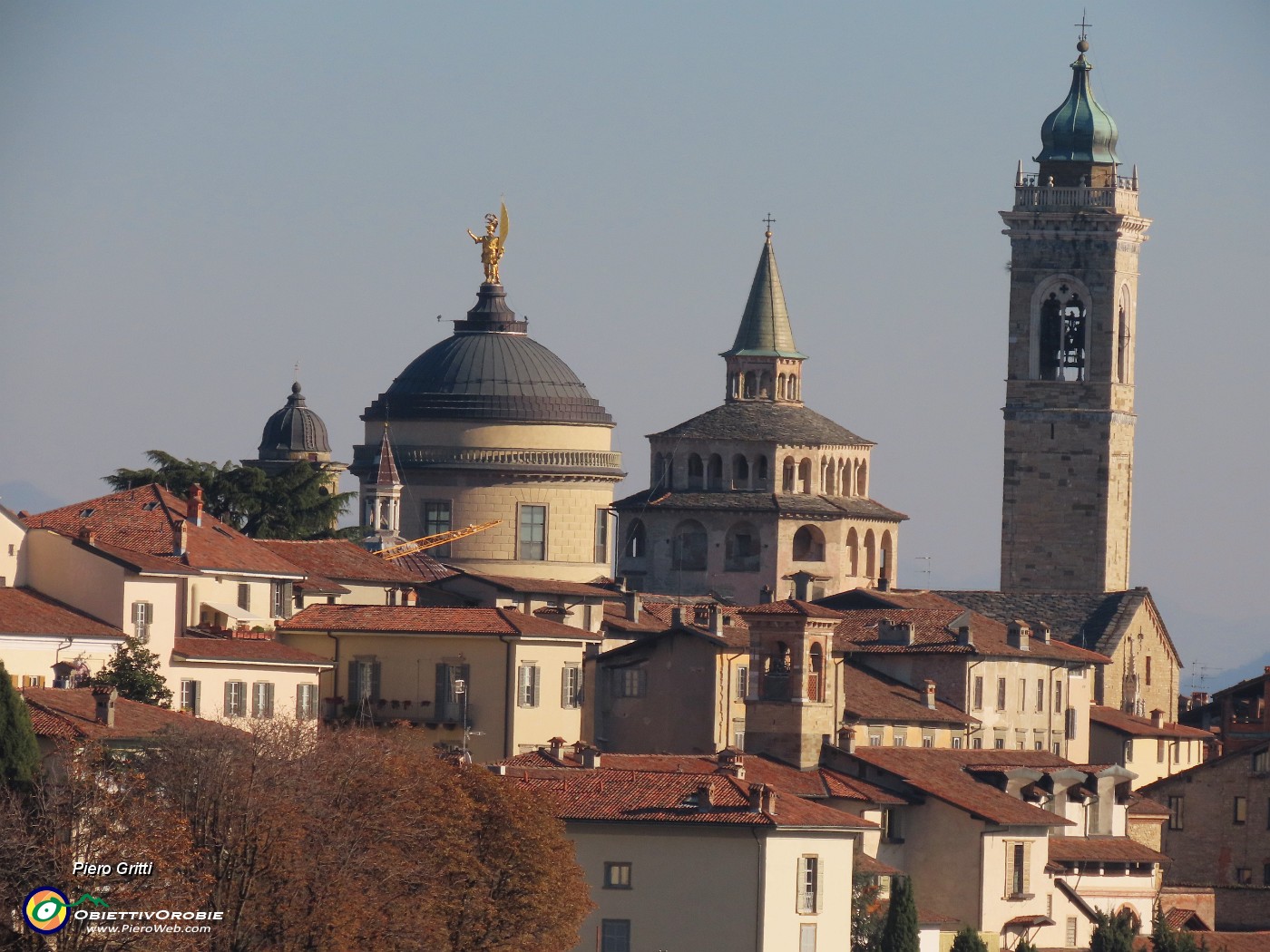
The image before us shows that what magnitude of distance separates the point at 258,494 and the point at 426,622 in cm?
3087

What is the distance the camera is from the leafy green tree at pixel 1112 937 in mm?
88062

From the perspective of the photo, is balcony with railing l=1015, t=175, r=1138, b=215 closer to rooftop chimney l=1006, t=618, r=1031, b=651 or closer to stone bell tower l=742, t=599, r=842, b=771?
rooftop chimney l=1006, t=618, r=1031, b=651

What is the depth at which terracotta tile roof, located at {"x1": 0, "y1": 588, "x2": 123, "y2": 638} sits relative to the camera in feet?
282

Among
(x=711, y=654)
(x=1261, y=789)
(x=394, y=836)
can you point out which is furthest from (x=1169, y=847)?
(x=394, y=836)

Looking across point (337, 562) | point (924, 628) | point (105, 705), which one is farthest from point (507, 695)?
point (924, 628)

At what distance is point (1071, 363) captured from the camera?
481ft

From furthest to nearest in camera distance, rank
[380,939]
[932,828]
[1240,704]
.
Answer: [1240,704]
[932,828]
[380,939]

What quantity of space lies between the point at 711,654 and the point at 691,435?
43009mm

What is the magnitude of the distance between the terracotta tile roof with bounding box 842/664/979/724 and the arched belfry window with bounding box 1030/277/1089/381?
39.4m

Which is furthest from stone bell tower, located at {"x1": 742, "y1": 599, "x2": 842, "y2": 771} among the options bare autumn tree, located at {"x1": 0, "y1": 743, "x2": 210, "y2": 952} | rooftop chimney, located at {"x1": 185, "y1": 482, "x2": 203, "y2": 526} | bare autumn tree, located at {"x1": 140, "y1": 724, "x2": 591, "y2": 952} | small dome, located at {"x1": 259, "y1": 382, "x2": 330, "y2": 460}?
small dome, located at {"x1": 259, "y1": 382, "x2": 330, "y2": 460}

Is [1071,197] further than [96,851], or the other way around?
[1071,197]

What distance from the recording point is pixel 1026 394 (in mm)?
145375

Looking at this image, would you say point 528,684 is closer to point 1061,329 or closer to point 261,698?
point 261,698

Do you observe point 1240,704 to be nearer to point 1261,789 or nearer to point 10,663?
point 1261,789
